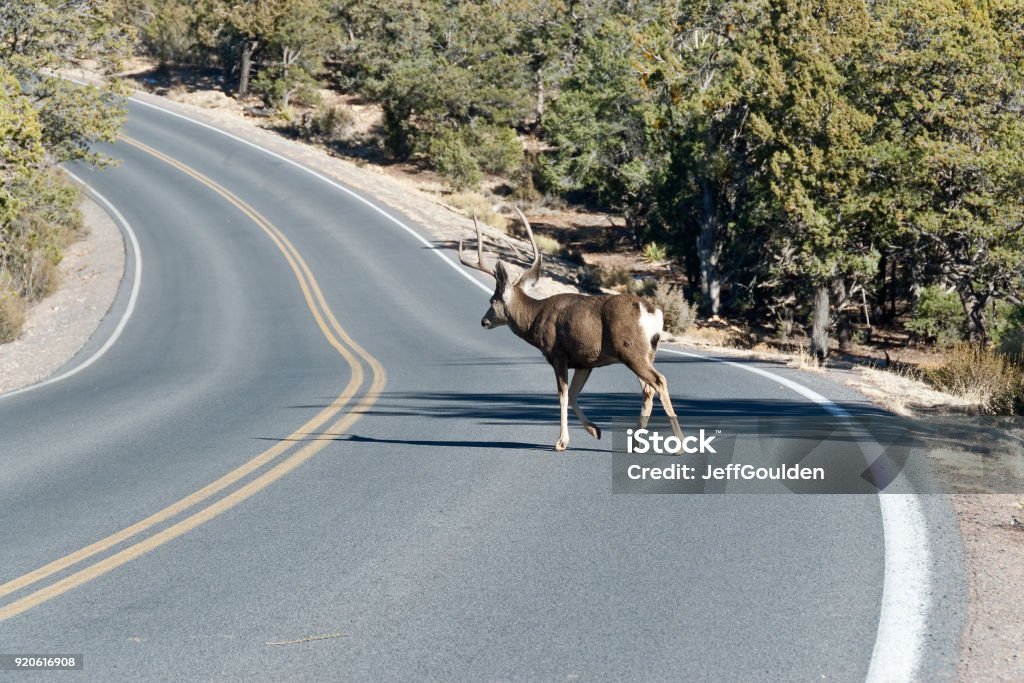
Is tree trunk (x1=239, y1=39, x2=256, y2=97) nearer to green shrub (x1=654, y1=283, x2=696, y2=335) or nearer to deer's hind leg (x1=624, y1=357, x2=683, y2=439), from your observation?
green shrub (x1=654, y1=283, x2=696, y2=335)

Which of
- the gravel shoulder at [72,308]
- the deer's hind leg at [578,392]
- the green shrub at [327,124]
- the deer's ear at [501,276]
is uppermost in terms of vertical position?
the green shrub at [327,124]

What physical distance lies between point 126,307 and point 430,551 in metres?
27.4

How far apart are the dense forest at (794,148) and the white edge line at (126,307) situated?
3.93 meters

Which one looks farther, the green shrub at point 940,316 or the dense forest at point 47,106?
Answer: the green shrub at point 940,316

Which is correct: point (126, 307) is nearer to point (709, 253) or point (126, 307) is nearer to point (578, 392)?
point (709, 253)

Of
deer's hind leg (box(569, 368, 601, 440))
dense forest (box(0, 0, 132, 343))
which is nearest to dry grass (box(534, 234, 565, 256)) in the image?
dense forest (box(0, 0, 132, 343))

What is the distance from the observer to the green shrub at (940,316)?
3531cm

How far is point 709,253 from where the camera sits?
124 feet

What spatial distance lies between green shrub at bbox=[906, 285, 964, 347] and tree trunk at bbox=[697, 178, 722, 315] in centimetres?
631

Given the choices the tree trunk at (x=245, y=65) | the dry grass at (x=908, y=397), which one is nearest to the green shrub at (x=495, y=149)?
the tree trunk at (x=245, y=65)

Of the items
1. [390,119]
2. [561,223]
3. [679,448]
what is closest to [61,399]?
[679,448]

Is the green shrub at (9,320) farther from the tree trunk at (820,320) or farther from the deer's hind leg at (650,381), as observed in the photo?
the deer's hind leg at (650,381)

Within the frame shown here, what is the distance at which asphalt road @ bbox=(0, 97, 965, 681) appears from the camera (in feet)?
16.6

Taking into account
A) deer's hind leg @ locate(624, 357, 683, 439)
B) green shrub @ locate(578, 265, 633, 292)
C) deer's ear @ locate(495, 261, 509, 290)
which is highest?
deer's ear @ locate(495, 261, 509, 290)
